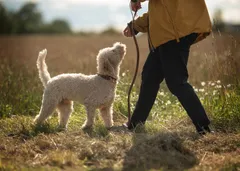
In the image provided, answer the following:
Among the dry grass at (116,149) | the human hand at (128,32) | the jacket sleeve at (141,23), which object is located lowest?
the dry grass at (116,149)

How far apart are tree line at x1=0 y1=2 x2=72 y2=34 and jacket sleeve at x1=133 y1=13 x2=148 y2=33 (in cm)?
2320

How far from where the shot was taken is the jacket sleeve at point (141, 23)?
546cm

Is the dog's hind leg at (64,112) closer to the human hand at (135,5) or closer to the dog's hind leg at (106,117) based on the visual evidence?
the dog's hind leg at (106,117)

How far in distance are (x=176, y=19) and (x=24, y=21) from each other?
125 ft

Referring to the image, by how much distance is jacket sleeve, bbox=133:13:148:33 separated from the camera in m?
5.46

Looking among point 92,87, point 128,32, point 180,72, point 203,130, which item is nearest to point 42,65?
point 92,87

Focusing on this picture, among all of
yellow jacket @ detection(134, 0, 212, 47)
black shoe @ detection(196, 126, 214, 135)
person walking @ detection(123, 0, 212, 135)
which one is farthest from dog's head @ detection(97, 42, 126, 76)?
black shoe @ detection(196, 126, 214, 135)

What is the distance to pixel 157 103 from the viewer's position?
7062mm

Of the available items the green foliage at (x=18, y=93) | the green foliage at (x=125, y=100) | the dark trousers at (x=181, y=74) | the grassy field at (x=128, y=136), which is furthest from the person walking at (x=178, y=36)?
the green foliage at (x=18, y=93)

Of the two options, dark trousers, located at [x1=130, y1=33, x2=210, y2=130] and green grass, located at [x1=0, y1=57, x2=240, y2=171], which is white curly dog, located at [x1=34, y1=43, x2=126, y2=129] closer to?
green grass, located at [x1=0, y1=57, x2=240, y2=171]

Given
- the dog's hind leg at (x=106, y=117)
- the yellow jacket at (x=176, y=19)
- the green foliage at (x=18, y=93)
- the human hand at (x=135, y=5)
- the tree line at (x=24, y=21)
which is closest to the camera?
the yellow jacket at (x=176, y=19)

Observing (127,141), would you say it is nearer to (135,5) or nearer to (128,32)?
(128,32)

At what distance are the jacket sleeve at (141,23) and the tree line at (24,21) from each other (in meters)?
23.2

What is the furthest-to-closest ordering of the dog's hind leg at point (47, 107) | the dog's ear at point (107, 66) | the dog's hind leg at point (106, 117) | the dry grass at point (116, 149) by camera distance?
the dog's hind leg at point (106, 117) < the dog's hind leg at point (47, 107) < the dog's ear at point (107, 66) < the dry grass at point (116, 149)
